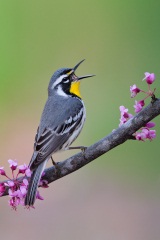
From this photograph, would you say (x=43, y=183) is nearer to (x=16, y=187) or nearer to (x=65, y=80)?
(x=16, y=187)

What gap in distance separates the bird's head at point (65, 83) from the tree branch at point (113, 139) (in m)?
1.69

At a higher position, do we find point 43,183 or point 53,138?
point 53,138

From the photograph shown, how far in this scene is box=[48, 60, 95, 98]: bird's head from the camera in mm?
6508

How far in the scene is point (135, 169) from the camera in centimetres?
1153

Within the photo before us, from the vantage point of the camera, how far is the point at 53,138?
5949mm

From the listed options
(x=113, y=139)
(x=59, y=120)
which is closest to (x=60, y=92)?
(x=59, y=120)

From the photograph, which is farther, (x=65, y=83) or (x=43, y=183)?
(x=65, y=83)

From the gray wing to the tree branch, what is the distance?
50 cm

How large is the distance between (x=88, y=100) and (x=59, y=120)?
22.3ft

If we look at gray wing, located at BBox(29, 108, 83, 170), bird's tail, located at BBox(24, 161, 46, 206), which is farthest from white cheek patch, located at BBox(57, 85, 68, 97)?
bird's tail, located at BBox(24, 161, 46, 206)

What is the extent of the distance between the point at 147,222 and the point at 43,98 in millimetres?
3936

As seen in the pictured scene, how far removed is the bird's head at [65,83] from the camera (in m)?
6.51

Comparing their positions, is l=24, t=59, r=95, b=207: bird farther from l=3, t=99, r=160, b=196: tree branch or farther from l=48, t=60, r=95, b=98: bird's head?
l=3, t=99, r=160, b=196: tree branch

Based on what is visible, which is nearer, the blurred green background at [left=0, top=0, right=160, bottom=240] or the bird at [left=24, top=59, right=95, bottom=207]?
the bird at [left=24, top=59, right=95, bottom=207]
